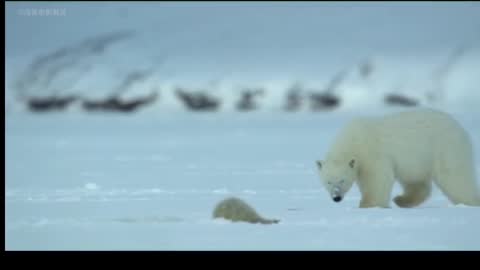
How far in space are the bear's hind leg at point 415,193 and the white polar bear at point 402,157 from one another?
0.21 metres

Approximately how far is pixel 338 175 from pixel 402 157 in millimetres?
616

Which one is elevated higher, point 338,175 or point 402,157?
point 402,157

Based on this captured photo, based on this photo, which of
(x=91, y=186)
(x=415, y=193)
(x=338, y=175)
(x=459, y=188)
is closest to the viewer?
(x=338, y=175)

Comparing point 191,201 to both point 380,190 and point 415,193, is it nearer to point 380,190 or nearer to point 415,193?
point 380,190

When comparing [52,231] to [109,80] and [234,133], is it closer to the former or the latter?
[234,133]

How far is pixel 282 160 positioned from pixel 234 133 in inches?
271

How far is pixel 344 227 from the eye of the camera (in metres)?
6.39

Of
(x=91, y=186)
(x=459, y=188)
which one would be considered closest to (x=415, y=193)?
(x=459, y=188)

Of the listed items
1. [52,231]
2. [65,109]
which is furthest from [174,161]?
[65,109]

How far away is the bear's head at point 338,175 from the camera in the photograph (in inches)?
303

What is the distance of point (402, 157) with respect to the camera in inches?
312

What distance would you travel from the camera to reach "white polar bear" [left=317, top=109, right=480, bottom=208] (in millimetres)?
7798

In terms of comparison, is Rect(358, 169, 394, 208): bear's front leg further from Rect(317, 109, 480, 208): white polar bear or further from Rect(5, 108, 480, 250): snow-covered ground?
Rect(5, 108, 480, 250): snow-covered ground

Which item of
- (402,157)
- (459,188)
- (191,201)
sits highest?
(402,157)
